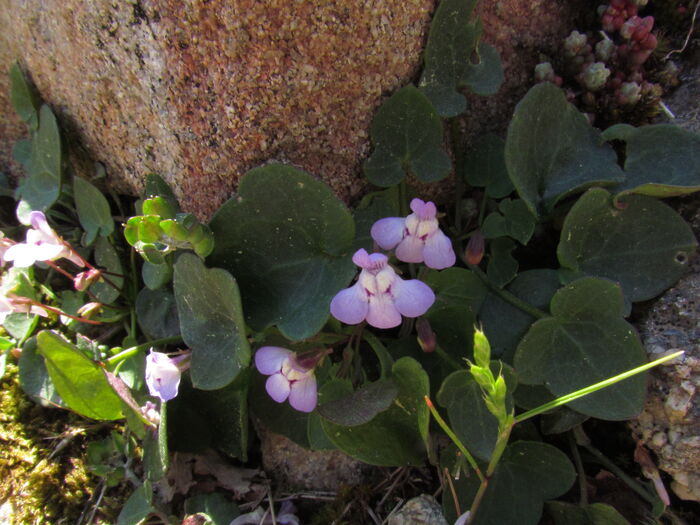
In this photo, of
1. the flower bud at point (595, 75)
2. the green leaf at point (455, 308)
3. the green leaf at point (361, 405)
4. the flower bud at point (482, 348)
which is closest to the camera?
the flower bud at point (482, 348)

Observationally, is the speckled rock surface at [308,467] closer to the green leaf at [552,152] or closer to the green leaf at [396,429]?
the green leaf at [396,429]

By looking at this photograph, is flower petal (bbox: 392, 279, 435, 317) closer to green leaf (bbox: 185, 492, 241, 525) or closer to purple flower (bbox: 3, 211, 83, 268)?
green leaf (bbox: 185, 492, 241, 525)

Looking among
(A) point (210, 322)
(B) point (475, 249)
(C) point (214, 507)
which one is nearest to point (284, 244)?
(A) point (210, 322)

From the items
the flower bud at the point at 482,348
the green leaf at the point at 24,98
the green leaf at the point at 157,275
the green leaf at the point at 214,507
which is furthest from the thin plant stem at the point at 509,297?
the green leaf at the point at 24,98

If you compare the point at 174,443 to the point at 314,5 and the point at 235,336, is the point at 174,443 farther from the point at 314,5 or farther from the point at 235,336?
the point at 314,5

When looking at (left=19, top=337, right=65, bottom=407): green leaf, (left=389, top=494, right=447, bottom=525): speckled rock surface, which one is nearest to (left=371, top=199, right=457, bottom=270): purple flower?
(left=389, top=494, right=447, bottom=525): speckled rock surface

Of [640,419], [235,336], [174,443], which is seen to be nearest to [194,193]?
[235,336]

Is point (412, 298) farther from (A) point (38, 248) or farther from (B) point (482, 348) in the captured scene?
(A) point (38, 248)
